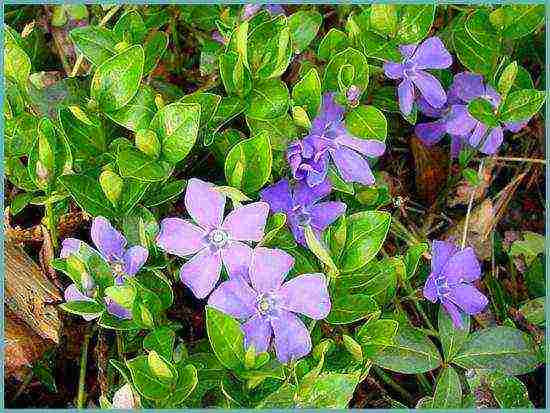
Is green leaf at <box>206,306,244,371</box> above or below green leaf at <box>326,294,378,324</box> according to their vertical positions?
above

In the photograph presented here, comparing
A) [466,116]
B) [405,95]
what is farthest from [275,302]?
[466,116]

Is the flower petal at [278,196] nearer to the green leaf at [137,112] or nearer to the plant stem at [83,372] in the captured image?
the green leaf at [137,112]

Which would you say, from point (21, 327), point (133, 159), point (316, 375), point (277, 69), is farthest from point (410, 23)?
point (21, 327)

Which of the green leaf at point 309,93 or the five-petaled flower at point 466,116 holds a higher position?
the green leaf at point 309,93

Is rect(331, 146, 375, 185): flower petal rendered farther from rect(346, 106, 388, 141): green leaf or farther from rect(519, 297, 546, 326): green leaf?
rect(519, 297, 546, 326): green leaf

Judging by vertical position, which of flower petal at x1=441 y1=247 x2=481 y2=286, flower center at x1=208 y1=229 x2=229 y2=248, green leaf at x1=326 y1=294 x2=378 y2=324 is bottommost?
flower petal at x1=441 y1=247 x2=481 y2=286

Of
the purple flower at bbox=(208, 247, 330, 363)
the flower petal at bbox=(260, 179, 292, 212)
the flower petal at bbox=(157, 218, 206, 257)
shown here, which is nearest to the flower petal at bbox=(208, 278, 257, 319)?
the purple flower at bbox=(208, 247, 330, 363)

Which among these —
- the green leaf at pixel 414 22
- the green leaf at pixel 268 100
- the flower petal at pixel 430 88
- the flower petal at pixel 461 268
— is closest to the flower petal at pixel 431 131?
the flower petal at pixel 430 88

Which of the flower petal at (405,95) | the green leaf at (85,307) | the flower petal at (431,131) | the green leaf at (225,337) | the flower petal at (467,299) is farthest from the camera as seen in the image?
the flower petal at (431,131)
